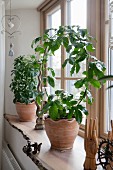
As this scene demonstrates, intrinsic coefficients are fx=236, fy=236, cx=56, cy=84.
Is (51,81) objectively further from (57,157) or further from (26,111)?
(26,111)

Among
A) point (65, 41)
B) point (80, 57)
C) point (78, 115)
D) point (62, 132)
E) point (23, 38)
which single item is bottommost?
point (62, 132)

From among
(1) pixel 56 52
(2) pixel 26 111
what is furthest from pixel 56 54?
(2) pixel 26 111

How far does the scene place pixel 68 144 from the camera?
1805 millimetres

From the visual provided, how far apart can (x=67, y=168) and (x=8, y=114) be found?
6.52 feet

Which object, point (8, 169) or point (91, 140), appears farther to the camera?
point (8, 169)

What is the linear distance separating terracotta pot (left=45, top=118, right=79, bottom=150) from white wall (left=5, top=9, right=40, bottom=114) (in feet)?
5.35

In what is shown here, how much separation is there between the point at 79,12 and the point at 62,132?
1.32 meters

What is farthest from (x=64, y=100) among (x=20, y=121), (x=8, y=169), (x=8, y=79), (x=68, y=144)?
(x=8, y=79)

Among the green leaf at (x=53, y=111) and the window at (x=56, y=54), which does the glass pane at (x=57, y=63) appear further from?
the green leaf at (x=53, y=111)

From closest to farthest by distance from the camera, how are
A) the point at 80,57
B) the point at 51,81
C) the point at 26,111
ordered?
the point at 80,57
the point at 51,81
the point at 26,111

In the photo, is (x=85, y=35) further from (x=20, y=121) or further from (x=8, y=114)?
(x=8, y=114)

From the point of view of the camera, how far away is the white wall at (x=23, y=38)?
3.30 meters

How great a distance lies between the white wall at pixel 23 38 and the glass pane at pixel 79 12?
35.1 inches

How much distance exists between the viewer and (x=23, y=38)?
10.9 feet
